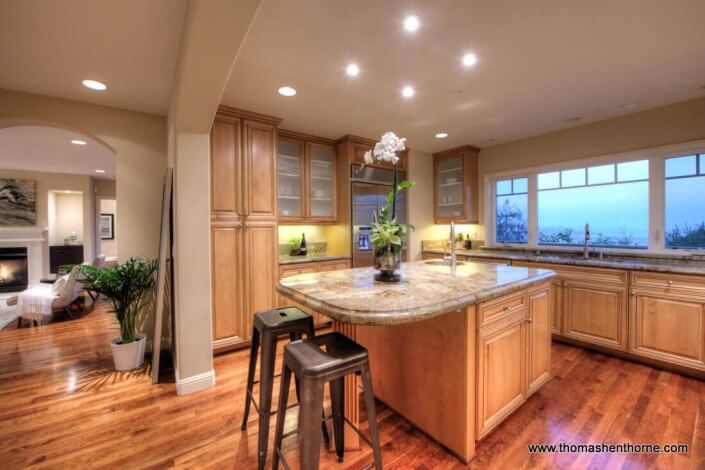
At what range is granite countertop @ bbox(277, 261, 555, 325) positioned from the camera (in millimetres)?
1163

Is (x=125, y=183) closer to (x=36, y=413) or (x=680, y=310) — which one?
(x=36, y=413)

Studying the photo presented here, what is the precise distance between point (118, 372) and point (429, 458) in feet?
8.94

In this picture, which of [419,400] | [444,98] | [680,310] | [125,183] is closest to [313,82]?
[444,98]

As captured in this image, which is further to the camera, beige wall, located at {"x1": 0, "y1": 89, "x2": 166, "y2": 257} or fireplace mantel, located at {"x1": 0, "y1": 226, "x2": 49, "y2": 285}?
fireplace mantel, located at {"x1": 0, "y1": 226, "x2": 49, "y2": 285}

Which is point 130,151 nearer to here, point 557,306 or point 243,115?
point 243,115

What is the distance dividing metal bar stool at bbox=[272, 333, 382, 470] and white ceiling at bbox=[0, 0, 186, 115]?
1.95 meters

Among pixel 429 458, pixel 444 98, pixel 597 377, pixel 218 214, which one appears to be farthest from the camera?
pixel 218 214

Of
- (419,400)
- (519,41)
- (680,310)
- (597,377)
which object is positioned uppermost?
(519,41)

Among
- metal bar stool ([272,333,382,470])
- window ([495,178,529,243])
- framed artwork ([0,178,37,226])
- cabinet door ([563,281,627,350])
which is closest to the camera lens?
metal bar stool ([272,333,382,470])

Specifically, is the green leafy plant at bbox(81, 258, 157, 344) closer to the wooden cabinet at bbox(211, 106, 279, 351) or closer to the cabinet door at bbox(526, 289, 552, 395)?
the wooden cabinet at bbox(211, 106, 279, 351)

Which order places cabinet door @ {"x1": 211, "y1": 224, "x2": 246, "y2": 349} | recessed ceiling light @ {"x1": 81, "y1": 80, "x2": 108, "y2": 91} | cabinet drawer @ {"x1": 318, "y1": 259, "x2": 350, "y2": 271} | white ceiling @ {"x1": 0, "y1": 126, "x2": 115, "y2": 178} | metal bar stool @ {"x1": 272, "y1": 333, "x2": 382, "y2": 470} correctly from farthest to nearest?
1. white ceiling @ {"x1": 0, "y1": 126, "x2": 115, "y2": 178}
2. cabinet drawer @ {"x1": 318, "y1": 259, "x2": 350, "y2": 271}
3. cabinet door @ {"x1": 211, "y1": 224, "x2": 246, "y2": 349}
4. recessed ceiling light @ {"x1": 81, "y1": 80, "x2": 108, "y2": 91}
5. metal bar stool @ {"x1": 272, "y1": 333, "x2": 382, "y2": 470}

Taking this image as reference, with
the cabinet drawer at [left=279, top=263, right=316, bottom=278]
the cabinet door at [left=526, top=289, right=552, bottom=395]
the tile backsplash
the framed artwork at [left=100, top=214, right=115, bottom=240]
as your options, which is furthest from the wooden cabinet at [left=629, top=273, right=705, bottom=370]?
the framed artwork at [left=100, top=214, right=115, bottom=240]

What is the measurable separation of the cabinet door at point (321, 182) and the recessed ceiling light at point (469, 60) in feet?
7.26

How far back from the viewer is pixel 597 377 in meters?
2.51
